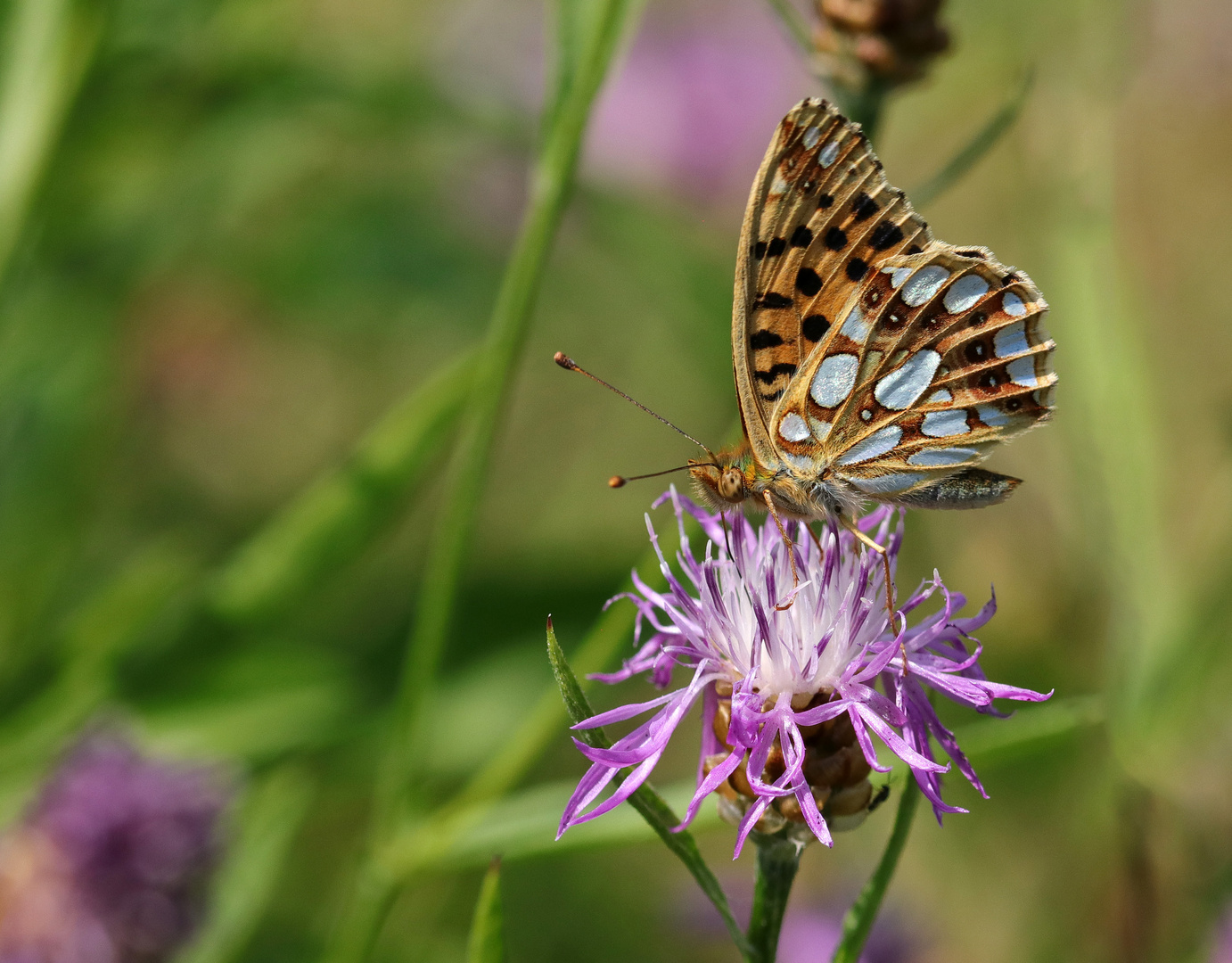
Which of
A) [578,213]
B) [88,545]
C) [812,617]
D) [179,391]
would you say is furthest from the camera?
[578,213]

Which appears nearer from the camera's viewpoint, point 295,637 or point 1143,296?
point 295,637

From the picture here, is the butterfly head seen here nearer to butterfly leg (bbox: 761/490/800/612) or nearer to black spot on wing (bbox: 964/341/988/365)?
butterfly leg (bbox: 761/490/800/612)

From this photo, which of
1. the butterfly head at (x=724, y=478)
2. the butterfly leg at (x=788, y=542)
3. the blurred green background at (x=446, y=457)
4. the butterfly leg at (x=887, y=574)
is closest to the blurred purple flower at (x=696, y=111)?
the blurred green background at (x=446, y=457)

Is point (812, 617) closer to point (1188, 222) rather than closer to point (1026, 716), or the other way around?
Answer: point (1026, 716)

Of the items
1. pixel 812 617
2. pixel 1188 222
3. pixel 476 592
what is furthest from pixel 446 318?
pixel 1188 222

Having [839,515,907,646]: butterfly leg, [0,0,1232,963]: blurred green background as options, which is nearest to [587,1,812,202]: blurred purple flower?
[0,0,1232,963]: blurred green background

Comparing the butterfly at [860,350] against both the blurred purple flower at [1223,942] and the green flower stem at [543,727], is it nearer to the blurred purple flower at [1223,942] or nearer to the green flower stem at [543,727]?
the green flower stem at [543,727]
